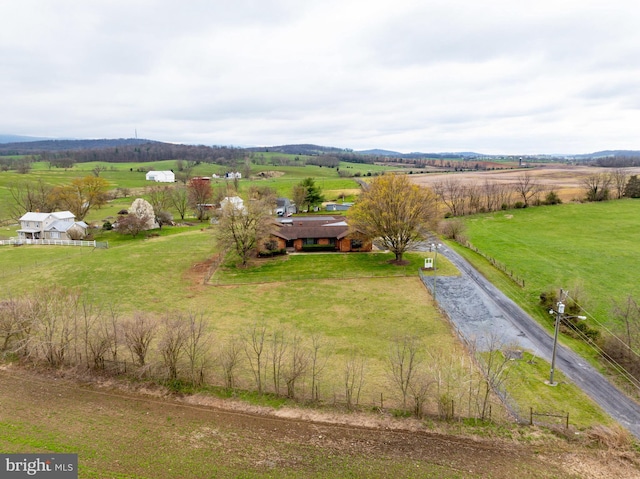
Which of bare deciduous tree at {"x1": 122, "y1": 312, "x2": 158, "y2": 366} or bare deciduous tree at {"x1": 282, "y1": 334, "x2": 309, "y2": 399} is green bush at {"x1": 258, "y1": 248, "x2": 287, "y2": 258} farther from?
bare deciduous tree at {"x1": 122, "y1": 312, "x2": 158, "y2": 366}

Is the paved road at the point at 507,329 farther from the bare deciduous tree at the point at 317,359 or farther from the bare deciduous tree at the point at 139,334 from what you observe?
the bare deciduous tree at the point at 139,334

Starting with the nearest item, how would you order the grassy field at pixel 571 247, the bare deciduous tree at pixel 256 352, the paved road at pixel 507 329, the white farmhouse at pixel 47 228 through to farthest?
1. the paved road at pixel 507 329
2. the bare deciduous tree at pixel 256 352
3. the grassy field at pixel 571 247
4. the white farmhouse at pixel 47 228

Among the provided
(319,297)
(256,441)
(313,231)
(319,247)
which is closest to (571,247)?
(319,247)

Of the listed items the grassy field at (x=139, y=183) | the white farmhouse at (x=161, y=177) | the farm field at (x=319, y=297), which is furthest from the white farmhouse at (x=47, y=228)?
the white farmhouse at (x=161, y=177)

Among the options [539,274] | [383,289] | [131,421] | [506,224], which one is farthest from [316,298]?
[506,224]

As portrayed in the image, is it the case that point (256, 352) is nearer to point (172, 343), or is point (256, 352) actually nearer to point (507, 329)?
point (172, 343)

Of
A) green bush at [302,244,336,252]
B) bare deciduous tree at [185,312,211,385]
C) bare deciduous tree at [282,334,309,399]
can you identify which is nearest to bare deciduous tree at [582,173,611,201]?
green bush at [302,244,336,252]
